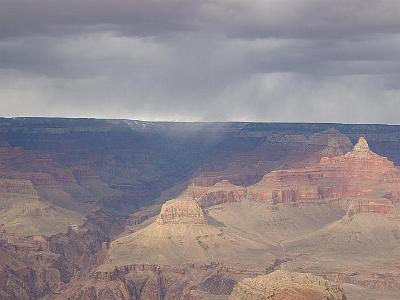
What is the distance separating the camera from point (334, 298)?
4158 inches

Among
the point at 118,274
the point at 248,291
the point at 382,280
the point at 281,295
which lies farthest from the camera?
the point at 118,274

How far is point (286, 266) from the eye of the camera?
630ft

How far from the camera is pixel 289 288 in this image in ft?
338

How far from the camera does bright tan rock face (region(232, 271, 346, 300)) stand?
102 metres

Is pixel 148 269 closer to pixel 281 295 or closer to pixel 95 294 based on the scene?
pixel 95 294

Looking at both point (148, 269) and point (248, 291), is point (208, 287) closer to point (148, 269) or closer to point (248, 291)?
point (148, 269)

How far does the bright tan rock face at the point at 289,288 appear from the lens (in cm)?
10244

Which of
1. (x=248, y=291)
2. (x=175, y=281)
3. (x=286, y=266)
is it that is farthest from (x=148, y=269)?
(x=248, y=291)

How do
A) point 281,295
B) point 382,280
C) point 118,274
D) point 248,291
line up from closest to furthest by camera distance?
point 281,295, point 248,291, point 382,280, point 118,274

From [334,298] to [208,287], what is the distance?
8350 centimetres

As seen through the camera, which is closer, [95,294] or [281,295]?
[281,295]

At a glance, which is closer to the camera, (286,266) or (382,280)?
(382,280)

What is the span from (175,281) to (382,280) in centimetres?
4176

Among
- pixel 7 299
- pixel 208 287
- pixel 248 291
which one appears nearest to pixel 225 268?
pixel 208 287
